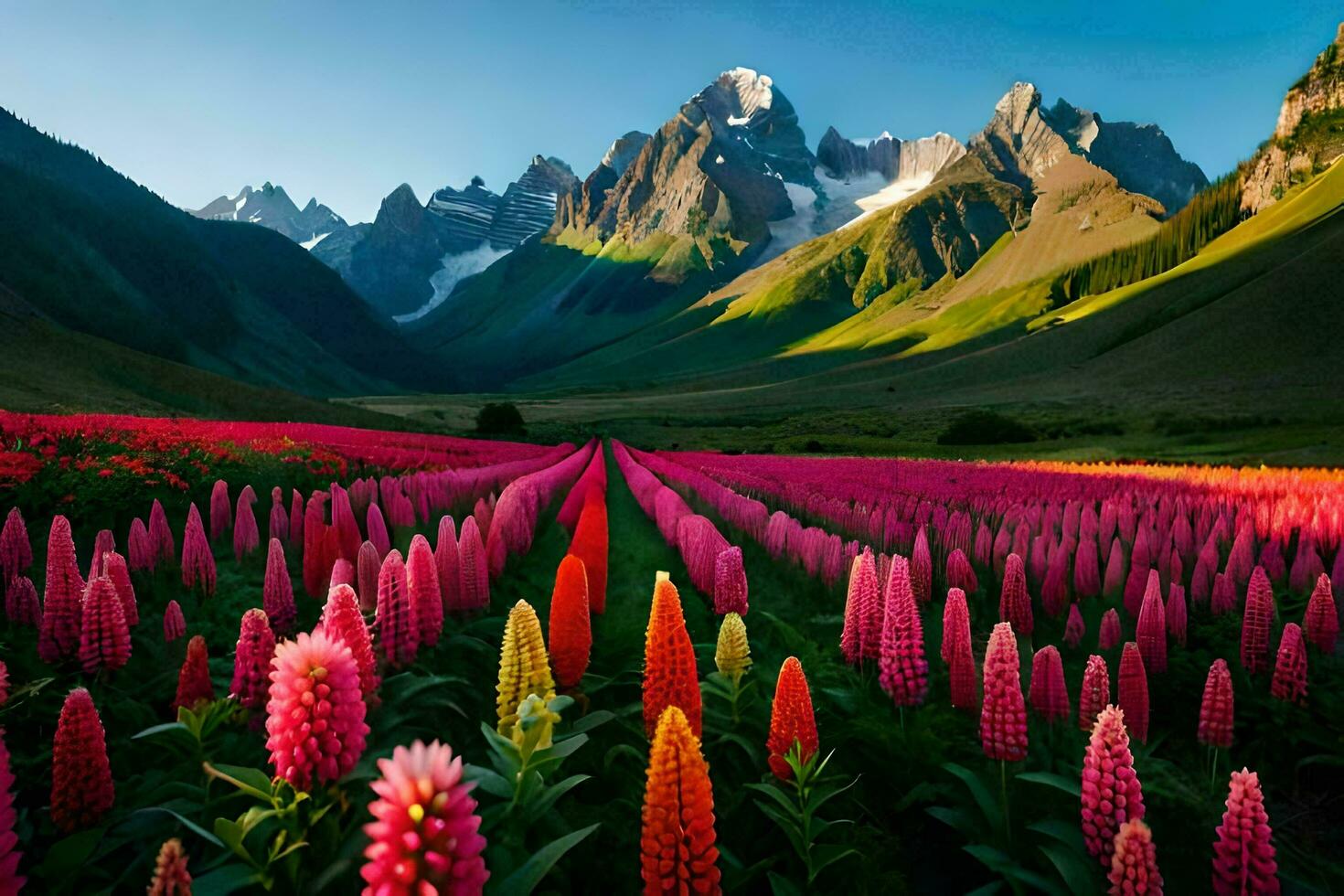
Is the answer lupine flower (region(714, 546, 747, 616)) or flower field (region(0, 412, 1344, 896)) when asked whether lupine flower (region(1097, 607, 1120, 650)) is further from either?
lupine flower (region(714, 546, 747, 616))

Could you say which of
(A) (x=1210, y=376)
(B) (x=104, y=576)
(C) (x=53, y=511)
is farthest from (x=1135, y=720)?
(A) (x=1210, y=376)

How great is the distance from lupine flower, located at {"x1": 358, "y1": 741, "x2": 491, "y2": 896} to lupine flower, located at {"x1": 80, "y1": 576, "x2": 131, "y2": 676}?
3492mm

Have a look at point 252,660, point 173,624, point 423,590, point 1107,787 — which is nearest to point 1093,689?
point 1107,787

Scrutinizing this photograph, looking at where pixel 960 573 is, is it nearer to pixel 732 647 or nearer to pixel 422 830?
pixel 732 647

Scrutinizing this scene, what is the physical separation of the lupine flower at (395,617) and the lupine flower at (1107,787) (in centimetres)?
356

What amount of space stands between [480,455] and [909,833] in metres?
19.3

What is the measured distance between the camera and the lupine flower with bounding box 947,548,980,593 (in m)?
7.10

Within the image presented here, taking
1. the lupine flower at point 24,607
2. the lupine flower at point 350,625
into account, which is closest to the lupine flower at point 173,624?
the lupine flower at point 24,607

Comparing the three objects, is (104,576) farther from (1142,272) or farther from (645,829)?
(1142,272)

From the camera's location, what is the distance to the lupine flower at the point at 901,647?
434cm

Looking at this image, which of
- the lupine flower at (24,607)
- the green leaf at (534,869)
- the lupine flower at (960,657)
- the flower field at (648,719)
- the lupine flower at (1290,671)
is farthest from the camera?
the lupine flower at (24,607)

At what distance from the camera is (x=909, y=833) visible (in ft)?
12.5

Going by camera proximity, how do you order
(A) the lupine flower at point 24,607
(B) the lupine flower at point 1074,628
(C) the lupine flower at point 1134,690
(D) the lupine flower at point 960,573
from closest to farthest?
(C) the lupine flower at point 1134,690 < (A) the lupine flower at point 24,607 < (B) the lupine flower at point 1074,628 < (D) the lupine flower at point 960,573

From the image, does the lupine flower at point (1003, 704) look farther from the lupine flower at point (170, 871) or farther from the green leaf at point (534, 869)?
the lupine flower at point (170, 871)
